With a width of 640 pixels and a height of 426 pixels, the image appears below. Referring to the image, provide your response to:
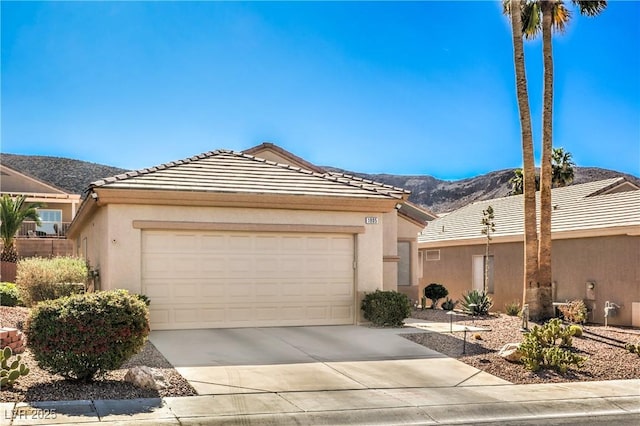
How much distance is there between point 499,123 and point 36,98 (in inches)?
1039

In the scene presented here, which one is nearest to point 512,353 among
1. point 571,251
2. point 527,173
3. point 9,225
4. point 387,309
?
point 387,309

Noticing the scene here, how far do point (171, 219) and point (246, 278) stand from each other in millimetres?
2136

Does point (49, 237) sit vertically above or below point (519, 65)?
below

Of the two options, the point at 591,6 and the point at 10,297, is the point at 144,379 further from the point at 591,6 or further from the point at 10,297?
the point at 591,6

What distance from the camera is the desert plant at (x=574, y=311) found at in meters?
17.9

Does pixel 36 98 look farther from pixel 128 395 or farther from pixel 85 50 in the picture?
pixel 128 395

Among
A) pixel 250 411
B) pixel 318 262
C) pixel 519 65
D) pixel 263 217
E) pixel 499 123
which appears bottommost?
pixel 250 411

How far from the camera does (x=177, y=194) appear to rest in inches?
587

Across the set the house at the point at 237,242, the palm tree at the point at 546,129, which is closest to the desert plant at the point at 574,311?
the palm tree at the point at 546,129

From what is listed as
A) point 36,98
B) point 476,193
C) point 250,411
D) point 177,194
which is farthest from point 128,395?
point 476,193

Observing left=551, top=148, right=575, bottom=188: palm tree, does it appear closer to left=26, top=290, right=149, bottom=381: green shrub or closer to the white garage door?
the white garage door

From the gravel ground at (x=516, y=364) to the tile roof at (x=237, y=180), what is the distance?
3.99m

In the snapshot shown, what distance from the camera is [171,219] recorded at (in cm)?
1502

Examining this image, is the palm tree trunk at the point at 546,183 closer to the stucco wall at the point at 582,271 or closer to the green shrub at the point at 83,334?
the stucco wall at the point at 582,271
